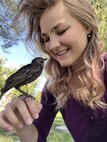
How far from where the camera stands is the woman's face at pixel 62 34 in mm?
921

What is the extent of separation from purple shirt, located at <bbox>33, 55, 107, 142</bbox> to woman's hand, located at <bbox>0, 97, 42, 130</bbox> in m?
0.34

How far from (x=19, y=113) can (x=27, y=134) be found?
179mm

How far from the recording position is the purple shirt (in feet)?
3.27

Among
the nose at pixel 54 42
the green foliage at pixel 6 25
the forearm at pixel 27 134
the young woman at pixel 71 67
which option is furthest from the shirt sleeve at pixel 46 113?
the green foliage at pixel 6 25

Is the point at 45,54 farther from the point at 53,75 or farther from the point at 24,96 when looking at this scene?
the point at 24,96

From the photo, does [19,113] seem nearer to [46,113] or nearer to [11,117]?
[11,117]

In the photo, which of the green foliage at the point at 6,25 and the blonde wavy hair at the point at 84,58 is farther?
the green foliage at the point at 6,25

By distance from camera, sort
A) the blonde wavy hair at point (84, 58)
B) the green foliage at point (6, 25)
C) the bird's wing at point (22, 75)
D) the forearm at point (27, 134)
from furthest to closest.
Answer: the green foliage at point (6, 25) → the blonde wavy hair at point (84, 58) → the forearm at point (27, 134) → the bird's wing at point (22, 75)

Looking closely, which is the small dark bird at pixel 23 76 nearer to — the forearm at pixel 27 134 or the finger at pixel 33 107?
the finger at pixel 33 107

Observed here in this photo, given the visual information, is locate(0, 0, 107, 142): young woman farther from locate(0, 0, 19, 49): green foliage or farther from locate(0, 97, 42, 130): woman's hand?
locate(0, 0, 19, 49): green foliage

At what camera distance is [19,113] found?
0.70 meters

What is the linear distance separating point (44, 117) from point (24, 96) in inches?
17.2

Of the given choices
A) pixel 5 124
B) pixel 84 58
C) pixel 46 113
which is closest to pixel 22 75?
pixel 5 124

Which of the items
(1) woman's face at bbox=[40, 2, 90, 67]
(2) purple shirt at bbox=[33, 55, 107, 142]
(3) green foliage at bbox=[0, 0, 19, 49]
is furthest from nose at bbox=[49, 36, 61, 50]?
(3) green foliage at bbox=[0, 0, 19, 49]
